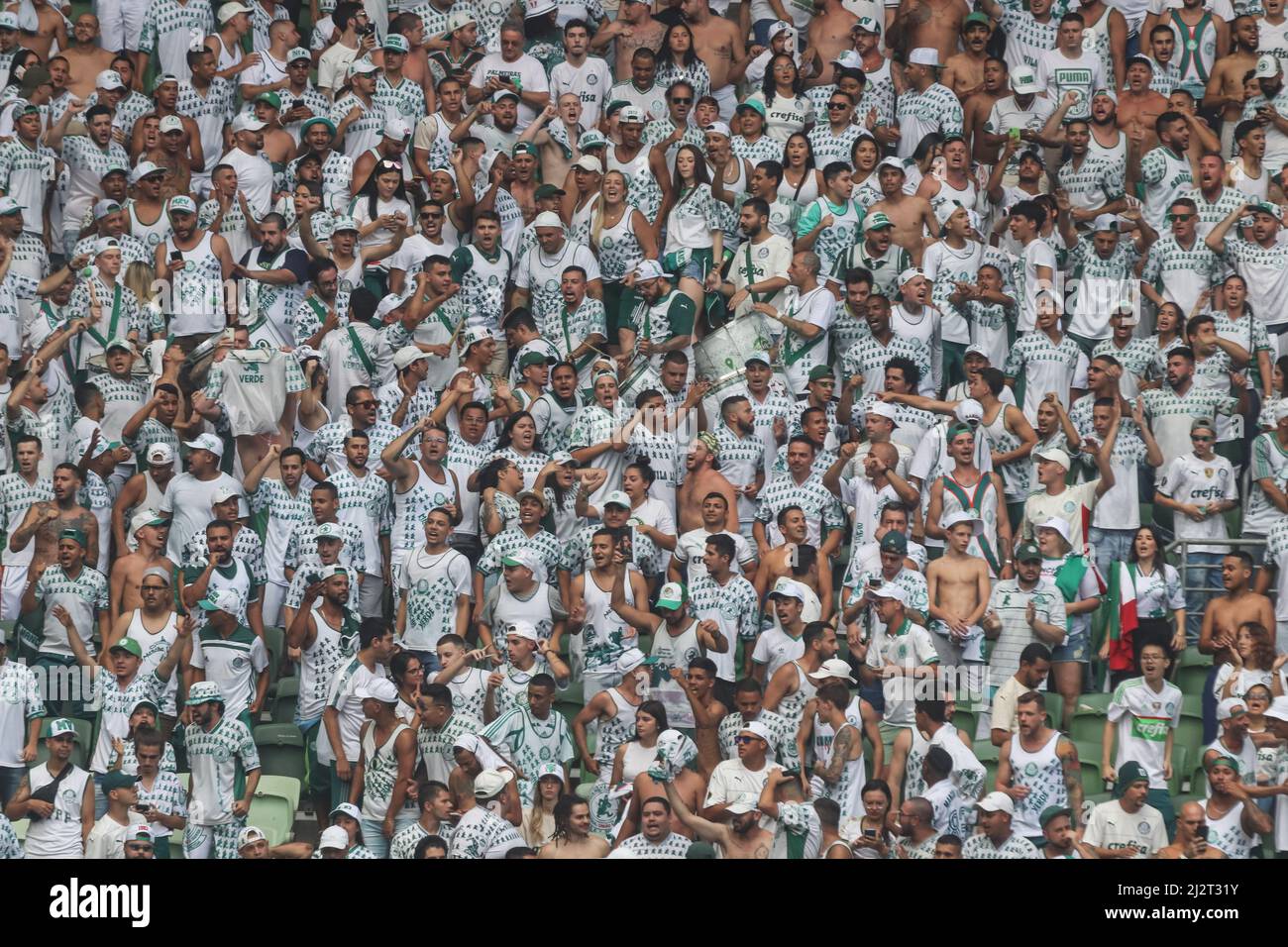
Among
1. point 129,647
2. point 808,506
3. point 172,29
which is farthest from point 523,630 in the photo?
point 172,29

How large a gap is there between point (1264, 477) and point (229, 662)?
6656 millimetres

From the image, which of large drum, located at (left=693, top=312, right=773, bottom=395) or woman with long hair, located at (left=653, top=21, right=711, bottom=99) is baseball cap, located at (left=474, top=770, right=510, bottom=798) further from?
woman with long hair, located at (left=653, top=21, right=711, bottom=99)

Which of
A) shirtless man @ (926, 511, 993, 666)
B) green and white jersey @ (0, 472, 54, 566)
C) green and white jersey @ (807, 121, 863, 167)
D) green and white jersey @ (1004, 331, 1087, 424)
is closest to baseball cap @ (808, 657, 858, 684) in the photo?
shirtless man @ (926, 511, 993, 666)

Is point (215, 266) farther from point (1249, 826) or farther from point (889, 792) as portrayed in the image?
point (1249, 826)

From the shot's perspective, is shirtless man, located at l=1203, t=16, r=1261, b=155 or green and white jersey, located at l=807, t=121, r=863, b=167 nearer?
green and white jersey, located at l=807, t=121, r=863, b=167

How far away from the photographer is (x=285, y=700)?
1838 centimetres

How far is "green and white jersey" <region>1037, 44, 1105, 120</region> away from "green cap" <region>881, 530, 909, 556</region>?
4.77m

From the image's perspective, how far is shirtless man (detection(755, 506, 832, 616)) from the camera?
1834 centimetres

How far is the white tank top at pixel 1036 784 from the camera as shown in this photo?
17.0 meters

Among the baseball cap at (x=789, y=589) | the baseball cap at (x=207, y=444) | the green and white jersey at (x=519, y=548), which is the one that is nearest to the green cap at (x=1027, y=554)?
the baseball cap at (x=789, y=589)

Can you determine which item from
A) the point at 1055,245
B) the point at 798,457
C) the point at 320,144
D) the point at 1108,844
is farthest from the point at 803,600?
the point at 320,144

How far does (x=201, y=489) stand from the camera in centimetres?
1898

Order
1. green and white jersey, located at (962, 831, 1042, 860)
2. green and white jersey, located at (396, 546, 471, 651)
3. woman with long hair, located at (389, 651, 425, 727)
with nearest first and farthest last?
green and white jersey, located at (962, 831, 1042, 860) → woman with long hair, located at (389, 651, 425, 727) → green and white jersey, located at (396, 546, 471, 651)

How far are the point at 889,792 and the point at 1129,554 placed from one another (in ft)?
8.37
